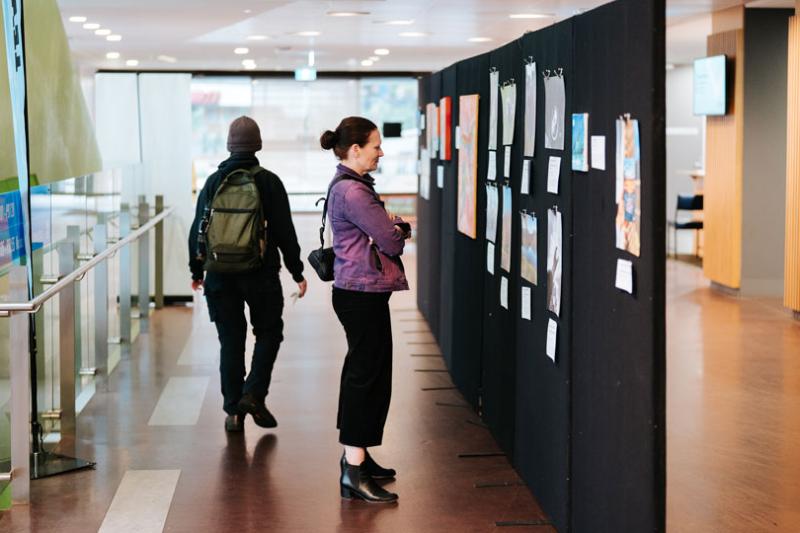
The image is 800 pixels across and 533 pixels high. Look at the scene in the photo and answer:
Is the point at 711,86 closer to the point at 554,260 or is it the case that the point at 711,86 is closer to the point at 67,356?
the point at 67,356

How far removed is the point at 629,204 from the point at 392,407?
3.68m

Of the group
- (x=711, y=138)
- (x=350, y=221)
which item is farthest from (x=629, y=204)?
(x=711, y=138)

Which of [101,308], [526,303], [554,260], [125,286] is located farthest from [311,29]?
[554,260]

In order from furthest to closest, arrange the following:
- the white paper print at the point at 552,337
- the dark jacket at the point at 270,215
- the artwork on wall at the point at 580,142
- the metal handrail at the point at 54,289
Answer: the dark jacket at the point at 270,215, the metal handrail at the point at 54,289, the white paper print at the point at 552,337, the artwork on wall at the point at 580,142

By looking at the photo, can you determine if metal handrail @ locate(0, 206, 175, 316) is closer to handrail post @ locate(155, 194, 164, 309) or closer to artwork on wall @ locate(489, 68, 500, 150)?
artwork on wall @ locate(489, 68, 500, 150)

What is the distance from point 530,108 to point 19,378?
237 cm

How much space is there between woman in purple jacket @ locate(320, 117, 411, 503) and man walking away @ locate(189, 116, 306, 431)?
0.99 m

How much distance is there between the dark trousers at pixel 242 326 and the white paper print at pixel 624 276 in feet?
9.37

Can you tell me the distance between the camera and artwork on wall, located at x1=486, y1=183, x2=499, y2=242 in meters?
5.90

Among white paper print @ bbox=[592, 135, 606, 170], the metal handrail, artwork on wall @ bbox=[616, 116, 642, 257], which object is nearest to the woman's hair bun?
the metal handrail

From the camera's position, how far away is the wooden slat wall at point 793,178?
1062 cm

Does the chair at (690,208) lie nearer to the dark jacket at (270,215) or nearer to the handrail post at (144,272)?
the handrail post at (144,272)

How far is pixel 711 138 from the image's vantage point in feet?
42.8

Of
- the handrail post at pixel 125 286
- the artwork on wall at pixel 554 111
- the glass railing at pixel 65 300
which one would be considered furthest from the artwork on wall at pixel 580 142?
the handrail post at pixel 125 286
